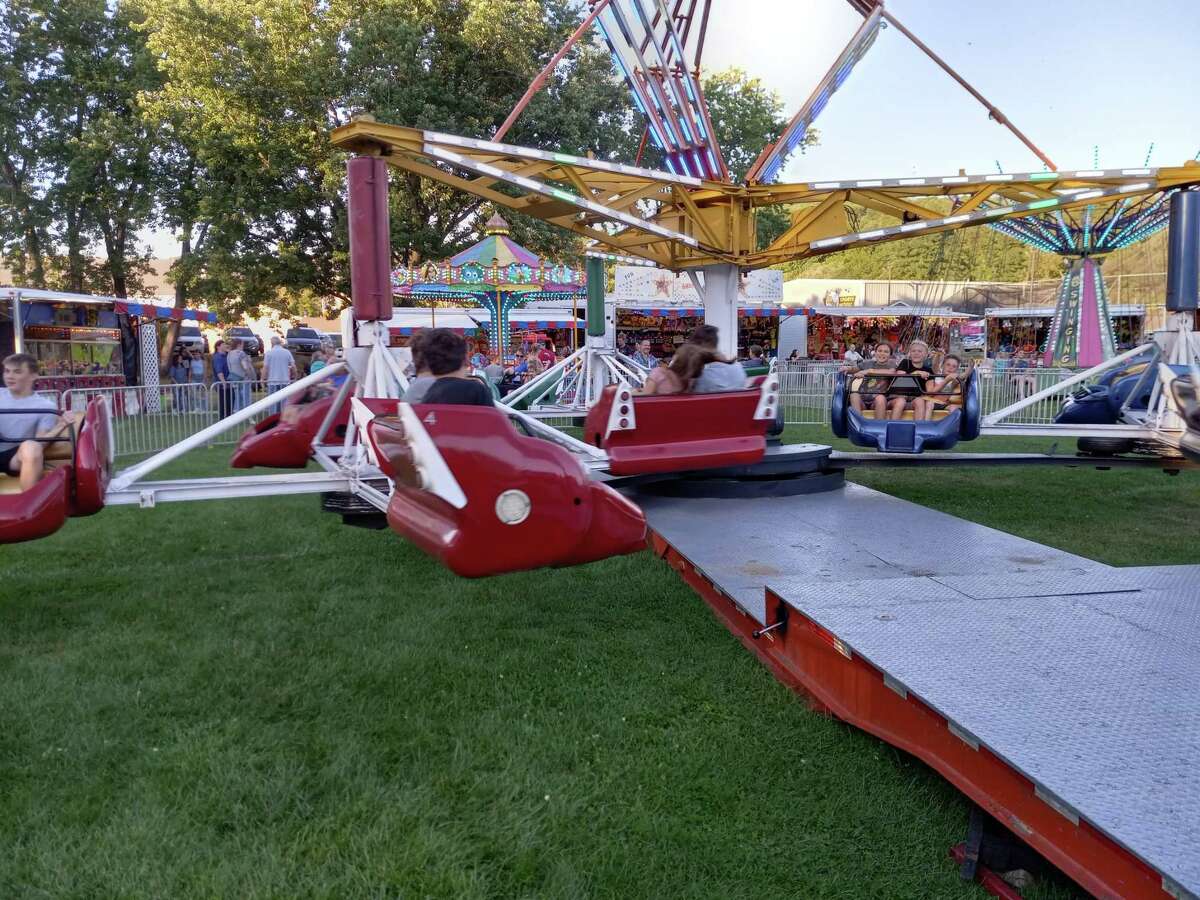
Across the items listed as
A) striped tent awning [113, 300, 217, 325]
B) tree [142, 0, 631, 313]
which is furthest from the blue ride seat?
tree [142, 0, 631, 313]

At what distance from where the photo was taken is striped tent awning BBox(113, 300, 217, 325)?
2022 centimetres

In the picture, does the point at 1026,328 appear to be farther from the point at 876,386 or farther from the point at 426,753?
the point at 426,753

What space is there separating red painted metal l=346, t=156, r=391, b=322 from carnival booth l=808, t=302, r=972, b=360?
93.8 feet

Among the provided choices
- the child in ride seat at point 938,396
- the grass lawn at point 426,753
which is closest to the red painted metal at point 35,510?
the grass lawn at point 426,753

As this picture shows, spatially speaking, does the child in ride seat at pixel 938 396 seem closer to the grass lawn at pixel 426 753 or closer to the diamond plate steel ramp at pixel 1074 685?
the grass lawn at pixel 426 753

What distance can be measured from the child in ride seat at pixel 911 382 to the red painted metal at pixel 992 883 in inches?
221

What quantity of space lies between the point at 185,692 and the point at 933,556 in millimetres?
3689

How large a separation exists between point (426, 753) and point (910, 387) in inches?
239

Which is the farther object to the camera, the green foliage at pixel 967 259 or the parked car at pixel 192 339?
the green foliage at pixel 967 259

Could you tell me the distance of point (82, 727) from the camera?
3.42 meters

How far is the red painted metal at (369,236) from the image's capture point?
15.5 ft

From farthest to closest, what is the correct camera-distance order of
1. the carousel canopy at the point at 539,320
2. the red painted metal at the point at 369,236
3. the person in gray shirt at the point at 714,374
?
the carousel canopy at the point at 539,320 → the person in gray shirt at the point at 714,374 → the red painted metal at the point at 369,236

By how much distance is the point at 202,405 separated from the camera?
13.0 m

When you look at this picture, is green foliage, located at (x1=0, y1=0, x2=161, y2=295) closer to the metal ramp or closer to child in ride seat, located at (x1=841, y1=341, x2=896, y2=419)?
child in ride seat, located at (x1=841, y1=341, x2=896, y2=419)
